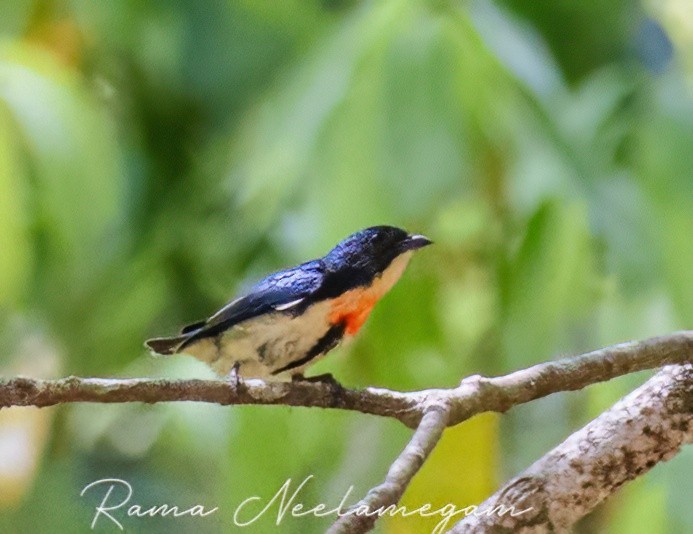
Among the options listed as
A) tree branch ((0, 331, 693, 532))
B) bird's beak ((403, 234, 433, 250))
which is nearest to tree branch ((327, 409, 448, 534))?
tree branch ((0, 331, 693, 532))

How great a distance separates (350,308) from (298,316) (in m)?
0.03

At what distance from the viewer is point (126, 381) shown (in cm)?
56

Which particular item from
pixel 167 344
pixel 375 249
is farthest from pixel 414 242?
pixel 167 344

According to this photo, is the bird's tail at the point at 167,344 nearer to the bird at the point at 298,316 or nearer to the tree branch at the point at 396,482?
the bird at the point at 298,316

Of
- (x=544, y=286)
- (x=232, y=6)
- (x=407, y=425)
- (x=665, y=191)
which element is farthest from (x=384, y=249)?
(x=232, y=6)

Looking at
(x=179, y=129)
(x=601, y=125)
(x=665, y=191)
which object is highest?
(x=179, y=129)

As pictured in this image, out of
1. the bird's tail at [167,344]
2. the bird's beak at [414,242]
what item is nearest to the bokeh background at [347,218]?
the bird's tail at [167,344]

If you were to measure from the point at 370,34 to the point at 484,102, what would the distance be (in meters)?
0.12

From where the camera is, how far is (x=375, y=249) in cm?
65

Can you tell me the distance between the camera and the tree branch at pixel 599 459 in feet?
2.06

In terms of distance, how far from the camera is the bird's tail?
0.64m

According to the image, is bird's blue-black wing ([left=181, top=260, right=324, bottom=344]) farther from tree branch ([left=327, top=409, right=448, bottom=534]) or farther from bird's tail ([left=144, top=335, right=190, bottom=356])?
tree branch ([left=327, top=409, right=448, bottom=534])

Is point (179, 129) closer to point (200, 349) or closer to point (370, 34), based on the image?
point (370, 34)

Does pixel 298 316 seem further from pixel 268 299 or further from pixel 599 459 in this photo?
pixel 599 459
